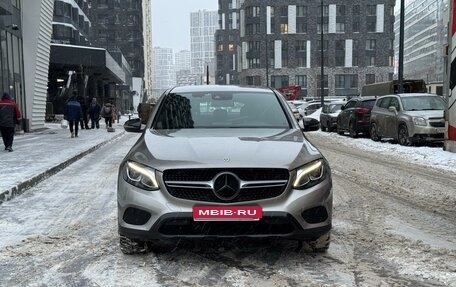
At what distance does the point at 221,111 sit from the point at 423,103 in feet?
39.3

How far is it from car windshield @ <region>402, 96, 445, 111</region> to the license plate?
12.8m

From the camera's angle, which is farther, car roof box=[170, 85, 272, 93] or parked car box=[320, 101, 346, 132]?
parked car box=[320, 101, 346, 132]

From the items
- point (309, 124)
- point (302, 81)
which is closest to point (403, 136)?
point (309, 124)

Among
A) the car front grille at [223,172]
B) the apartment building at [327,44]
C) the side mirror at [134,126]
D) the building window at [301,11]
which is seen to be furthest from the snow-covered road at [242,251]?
the building window at [301,11]

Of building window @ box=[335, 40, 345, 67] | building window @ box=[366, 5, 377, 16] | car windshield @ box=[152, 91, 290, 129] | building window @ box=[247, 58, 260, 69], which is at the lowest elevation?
car windshield @ box=[152, 91, 290, 129]

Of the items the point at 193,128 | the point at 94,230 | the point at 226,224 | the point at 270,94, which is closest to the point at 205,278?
the point at 226,224

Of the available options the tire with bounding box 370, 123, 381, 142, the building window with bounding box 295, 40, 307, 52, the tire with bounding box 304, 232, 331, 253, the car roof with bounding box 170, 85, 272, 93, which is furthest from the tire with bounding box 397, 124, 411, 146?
the building window with bounding box 295, 40, 307, 52

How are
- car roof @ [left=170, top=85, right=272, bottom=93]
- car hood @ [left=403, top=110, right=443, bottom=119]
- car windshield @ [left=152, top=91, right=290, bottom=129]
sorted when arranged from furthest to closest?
car hood @ [left=403, top=110, right=443, bottom=119] < car roof @ [left=170, top=85, right=272, bottom=93] < car windshield @ [left=152, top=91, right=290, bottom=129]

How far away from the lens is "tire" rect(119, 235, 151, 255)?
181 inches

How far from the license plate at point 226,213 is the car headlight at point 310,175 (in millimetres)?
434

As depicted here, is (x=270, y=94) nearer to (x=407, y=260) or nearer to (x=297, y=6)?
(x=407, y=260)

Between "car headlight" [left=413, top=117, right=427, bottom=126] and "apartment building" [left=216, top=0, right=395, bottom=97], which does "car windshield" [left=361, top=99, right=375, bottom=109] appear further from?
"apartment building" [left=216, top=0, right=395, bottom=97]

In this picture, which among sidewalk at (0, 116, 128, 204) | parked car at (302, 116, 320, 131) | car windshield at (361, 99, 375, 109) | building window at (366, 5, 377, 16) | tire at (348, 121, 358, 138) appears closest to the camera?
parked car at (302, 116, 320, 131)

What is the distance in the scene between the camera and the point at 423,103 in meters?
15.8
